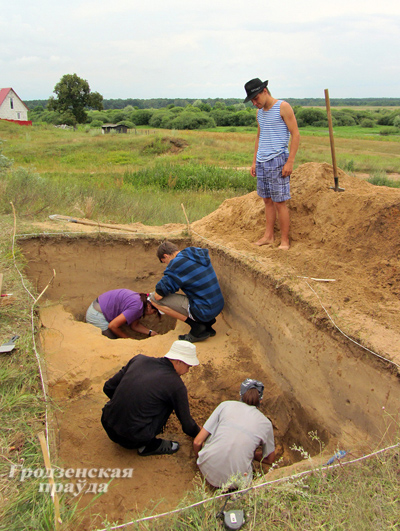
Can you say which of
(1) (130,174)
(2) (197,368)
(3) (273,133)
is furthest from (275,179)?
(1) (130,174)

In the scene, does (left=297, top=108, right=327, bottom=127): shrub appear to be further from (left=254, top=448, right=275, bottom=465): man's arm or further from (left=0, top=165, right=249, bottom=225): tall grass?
(left=254, top=448, right=275, bottom=465): man's arm

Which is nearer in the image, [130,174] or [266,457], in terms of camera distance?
[266,457]

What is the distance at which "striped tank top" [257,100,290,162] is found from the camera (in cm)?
448

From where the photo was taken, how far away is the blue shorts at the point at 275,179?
462 cm

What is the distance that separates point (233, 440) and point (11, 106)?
51097 millimetres

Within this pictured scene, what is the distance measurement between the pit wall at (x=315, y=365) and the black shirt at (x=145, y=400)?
3.88 ft

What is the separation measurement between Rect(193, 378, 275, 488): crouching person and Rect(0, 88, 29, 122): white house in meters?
48.3

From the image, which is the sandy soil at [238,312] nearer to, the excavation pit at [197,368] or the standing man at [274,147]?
the excavation pit at [197,368]

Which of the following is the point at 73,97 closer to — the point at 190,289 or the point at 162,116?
the point at 162,116

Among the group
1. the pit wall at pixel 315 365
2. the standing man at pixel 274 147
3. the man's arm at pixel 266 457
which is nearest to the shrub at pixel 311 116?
the standing man at pixel 274 147

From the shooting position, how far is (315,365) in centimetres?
352

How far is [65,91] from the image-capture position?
40250 mm

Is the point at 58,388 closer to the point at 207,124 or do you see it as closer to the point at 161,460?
the point at 161,460

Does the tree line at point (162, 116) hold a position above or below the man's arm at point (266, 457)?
above
